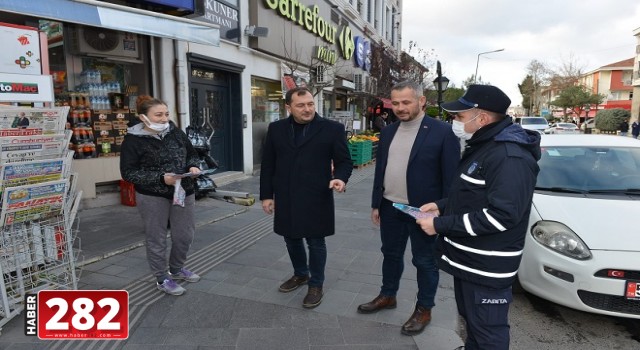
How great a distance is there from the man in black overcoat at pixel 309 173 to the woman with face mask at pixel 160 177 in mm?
819

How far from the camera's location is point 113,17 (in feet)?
14.6

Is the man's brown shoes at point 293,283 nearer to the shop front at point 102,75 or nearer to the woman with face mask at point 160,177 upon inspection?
the woman with face mask at point 160,177

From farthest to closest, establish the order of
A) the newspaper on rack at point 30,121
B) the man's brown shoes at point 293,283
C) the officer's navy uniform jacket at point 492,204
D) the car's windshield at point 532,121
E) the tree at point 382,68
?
the car's windshield at point 532,121 → the tree at point 382,68 → the man's brown shoes at point 293,283 → the newspaper on rack at point 30,121 → the officer's navy uniform jacket at point 492,204

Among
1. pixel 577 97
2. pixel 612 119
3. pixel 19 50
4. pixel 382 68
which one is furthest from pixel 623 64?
pixel 19 50

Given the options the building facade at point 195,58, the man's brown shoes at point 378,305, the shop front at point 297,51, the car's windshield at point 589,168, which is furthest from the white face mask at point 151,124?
the shop front at point 297,51

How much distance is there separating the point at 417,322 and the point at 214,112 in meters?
7.75

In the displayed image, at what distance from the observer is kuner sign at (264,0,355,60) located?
37.6 ft

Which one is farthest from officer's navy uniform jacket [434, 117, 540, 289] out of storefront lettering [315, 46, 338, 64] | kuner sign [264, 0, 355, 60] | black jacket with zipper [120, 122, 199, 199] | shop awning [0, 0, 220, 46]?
storefront lettering [315, 46, 338, 64]

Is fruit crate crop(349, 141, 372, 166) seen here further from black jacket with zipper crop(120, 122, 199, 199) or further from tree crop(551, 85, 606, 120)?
tree crop(551, 85, 606, 120)

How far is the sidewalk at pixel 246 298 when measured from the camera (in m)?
2.93

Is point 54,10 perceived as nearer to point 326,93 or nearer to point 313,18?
point 313,18

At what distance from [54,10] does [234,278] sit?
3.15 meters

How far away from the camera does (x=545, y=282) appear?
3283 millimetres

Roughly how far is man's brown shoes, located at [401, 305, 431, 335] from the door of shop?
6645 millimetres
